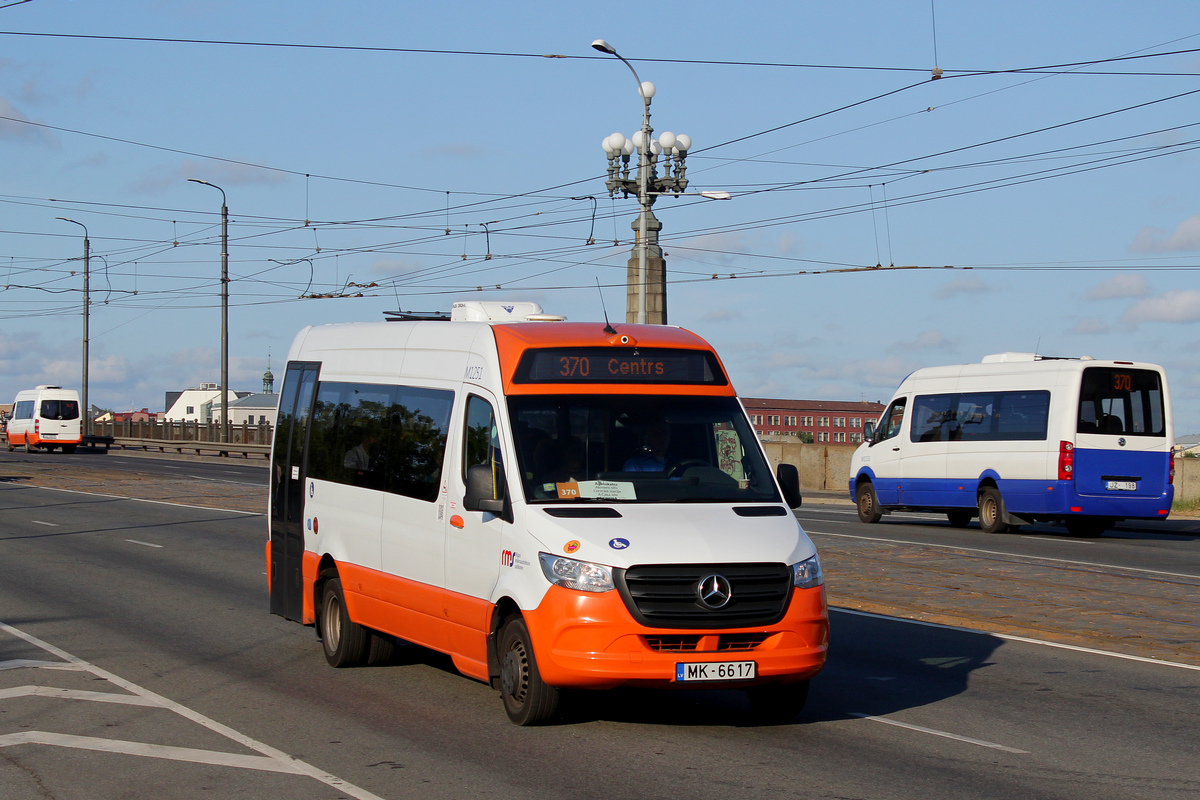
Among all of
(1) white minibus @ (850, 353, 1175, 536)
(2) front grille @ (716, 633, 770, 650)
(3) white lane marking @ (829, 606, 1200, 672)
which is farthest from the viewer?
(1) white minibus @ (850, 353, 1175, 536)

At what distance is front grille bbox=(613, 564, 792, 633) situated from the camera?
23.0 ft

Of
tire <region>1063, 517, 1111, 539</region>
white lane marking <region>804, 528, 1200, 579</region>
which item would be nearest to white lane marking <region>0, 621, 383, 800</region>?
white lane marking <region>804, 528, 1200, 579</region>

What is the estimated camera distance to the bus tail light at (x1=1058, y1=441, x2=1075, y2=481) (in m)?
21.7

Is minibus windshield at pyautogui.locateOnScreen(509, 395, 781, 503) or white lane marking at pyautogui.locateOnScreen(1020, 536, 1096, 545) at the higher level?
minibus windshield at pyautogui.locateOnScreen(509, 395, 781, 503)

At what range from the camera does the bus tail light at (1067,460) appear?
71.2 feet

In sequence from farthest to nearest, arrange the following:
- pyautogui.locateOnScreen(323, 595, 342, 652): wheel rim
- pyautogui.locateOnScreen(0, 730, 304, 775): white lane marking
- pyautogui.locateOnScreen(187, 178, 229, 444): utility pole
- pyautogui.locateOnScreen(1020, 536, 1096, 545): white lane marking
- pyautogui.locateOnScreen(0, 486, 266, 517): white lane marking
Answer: pyautogui.locateOnScreen(187, 178, 229, 444): utility pole, pyautogui.locateOnScreen(0, 486, 266, 517): white lane marking, pyautogui.locateOnScreen(1020, 536, 1096, 545): white lane marking, pyautogui.locateOnScreen(323, 595, 342, 652): wheel rim, pyautogui.locateOnScreen(0, 730, 304, 775): white lane marking

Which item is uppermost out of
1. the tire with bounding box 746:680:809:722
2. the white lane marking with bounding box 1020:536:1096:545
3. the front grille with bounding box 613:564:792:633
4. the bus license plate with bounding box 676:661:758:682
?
the front grille with bounding box 613:564:792:633

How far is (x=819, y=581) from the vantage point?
7.47 m

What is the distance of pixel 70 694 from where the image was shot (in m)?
8.60

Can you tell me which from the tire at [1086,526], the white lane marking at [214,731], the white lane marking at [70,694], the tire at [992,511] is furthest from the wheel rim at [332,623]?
the tire at [1086,526]

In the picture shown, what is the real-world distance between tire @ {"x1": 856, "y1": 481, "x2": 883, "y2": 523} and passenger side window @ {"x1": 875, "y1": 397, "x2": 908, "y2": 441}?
3.35ft

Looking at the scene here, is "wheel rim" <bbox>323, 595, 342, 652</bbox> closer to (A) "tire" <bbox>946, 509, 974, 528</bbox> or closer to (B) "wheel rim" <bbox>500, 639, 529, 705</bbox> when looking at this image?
(B) "wheel rim" <bbox>500, 639, 529, 705</bbox>

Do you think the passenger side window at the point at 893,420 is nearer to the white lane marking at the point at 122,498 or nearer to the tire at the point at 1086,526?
the tire at the point at 1086,526

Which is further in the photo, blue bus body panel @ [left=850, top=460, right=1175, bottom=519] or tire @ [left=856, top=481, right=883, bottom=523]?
tire @ [left=856, top=481, right=883, bottom=523]
